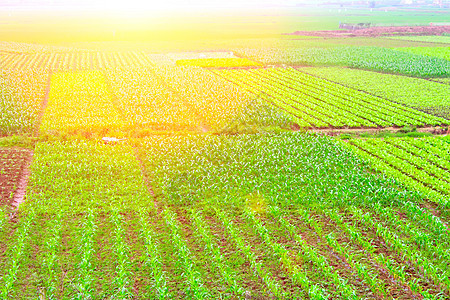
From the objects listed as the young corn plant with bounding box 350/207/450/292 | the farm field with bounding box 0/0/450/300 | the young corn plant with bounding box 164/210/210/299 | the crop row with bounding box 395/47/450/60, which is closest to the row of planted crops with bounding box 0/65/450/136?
the farm field with bounding box 0/0/450/300

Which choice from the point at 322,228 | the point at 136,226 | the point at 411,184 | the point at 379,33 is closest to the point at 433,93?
the point at 411,184

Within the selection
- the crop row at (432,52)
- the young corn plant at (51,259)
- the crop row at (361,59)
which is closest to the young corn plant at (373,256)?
the young corn plant at (51,259)

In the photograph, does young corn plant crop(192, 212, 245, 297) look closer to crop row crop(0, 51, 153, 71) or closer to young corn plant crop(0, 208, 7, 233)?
young corn plant crop(0, 208, 7, 233)

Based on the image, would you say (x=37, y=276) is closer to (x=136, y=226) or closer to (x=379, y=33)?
(x=136, y=226)

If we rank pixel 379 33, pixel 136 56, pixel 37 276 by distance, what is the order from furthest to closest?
pixel 379 33, pixel 136 56, pixel 37 276

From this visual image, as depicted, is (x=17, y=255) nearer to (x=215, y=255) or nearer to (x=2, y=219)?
(x=2, y=219)

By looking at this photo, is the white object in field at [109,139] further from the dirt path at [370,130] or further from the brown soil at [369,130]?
the dirt path at [370,130]
